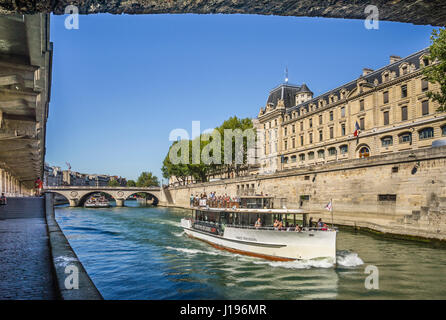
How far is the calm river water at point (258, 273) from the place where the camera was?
13.0 meters

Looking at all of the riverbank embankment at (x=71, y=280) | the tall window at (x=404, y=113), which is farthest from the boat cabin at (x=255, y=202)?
the tall window at (x=404, y=113)

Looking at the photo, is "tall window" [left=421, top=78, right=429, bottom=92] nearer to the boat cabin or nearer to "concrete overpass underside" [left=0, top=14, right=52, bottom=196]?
the boat cabin

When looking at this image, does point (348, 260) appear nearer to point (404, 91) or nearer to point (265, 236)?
point (265, 236)

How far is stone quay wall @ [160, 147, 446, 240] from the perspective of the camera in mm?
23516

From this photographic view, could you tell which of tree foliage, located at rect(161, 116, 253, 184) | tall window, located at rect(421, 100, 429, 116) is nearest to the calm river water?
tall window, located at rect(421, 100, 429, 116)

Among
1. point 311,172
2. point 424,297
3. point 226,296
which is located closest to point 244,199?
point 226,296

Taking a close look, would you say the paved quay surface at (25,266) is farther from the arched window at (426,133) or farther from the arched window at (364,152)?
the arched window at (364,152)

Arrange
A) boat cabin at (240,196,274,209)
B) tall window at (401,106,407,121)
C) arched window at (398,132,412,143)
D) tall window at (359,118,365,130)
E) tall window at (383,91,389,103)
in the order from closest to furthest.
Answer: boat cabin at (240,196,274,209) < arched window at (398,132,412,143) < tall window at (401,106,407,121) < tall window at (383,91,389,103) < tall window at (359,118,365,130)

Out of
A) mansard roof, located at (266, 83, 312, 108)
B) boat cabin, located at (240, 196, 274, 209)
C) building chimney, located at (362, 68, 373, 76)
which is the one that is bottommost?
boat cabin, located at (240, 196, 274, 209)

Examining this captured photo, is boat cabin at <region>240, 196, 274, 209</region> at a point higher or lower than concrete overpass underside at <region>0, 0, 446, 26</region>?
lower

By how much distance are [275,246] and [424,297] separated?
26.4 ft

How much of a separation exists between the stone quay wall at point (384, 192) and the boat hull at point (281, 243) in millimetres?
1664
